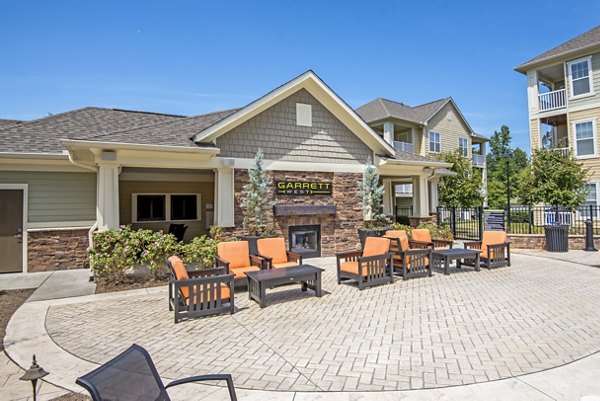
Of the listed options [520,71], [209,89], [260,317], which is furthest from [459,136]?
[260,317]

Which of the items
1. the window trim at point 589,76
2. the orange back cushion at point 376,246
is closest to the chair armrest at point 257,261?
the orange back cushion at point 376,246

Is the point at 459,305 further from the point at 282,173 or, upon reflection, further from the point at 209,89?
the point at 209,89

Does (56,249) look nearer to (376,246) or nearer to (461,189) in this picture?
(376,246)

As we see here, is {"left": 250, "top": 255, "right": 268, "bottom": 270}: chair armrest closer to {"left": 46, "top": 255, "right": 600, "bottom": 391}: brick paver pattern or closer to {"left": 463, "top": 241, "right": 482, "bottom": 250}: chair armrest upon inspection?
{"left": 46, "top": 255, "right": 600, "bottom": 391}: brick paver pattern

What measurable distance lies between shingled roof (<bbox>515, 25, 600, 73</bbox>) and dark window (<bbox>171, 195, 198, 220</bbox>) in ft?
64.9

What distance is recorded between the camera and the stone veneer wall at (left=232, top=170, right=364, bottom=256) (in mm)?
11172

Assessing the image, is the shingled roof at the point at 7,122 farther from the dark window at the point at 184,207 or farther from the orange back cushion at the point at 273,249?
the orange back cushion at the point at 273,249

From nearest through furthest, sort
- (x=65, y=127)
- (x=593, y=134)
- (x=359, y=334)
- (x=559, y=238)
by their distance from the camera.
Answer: (x=359, y=334) < (x=65, y=127) < (x=559, y=238) < (x=593, y=134)

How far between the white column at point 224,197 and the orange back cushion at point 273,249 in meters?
2.19

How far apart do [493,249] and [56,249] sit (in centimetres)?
1285

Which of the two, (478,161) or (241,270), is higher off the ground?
(478,161)

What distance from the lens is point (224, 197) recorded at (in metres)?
10.2

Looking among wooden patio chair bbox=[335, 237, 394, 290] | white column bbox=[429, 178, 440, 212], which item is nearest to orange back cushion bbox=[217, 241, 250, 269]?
wooden patio chair bbox=[335, 237, 394, 290]

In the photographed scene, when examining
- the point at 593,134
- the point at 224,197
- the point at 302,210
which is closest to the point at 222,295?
Result: the point at 224,197
